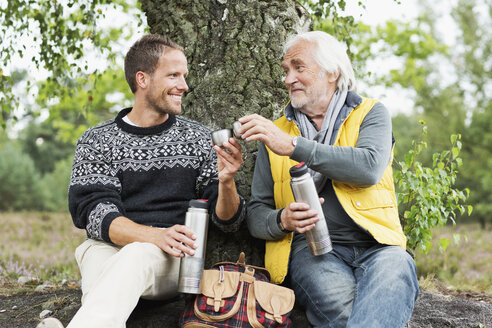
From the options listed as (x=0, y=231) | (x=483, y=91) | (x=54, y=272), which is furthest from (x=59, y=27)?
(x=483, y=91)

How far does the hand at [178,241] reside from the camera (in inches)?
106

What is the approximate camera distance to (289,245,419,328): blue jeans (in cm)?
253

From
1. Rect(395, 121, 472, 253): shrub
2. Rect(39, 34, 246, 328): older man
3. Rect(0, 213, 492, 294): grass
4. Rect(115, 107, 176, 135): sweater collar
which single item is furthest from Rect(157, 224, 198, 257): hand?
Rect(0, 213, 492, 294): grass

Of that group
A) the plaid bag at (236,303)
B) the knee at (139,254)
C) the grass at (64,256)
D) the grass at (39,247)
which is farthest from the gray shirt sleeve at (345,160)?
the grass at (39,247)

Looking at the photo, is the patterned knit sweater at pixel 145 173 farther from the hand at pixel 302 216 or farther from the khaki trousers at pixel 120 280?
the hand at pixel 302 216

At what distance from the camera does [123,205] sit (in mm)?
3170

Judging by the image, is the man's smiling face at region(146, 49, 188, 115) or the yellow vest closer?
the yellow vest

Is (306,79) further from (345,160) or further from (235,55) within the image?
(235,55)

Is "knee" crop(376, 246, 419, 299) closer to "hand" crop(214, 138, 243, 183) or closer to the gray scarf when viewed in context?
the gray scarf

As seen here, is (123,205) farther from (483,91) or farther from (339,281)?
(483,91)

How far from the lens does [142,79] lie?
3393 mm

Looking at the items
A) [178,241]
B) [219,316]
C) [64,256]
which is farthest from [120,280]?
[64,256]

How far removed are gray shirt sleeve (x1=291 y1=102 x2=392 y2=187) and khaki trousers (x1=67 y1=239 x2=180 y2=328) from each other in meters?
0.95

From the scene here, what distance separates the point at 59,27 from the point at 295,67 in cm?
397
